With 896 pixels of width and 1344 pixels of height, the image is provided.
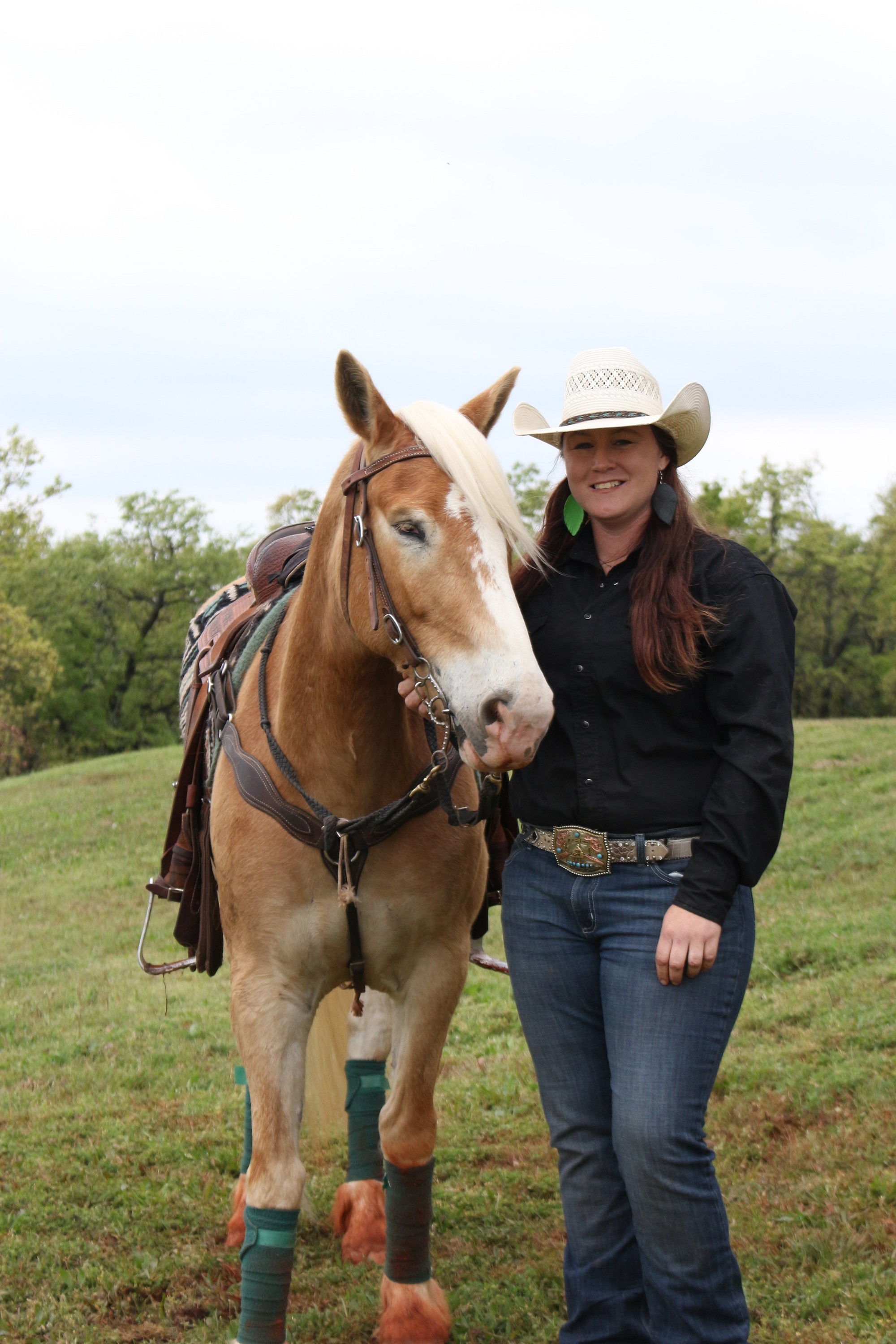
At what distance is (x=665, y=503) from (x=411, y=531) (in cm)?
62

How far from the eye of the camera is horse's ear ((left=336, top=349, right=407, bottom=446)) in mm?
2502

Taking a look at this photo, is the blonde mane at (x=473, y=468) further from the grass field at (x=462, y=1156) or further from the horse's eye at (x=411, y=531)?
the grass field at (x=462, y=1156)

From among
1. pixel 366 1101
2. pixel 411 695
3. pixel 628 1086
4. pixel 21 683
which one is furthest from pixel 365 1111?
pixel 21 683

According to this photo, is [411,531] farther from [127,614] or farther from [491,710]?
[127,614]

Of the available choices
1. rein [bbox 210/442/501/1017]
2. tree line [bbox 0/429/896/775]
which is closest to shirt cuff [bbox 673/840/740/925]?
rein [bbox 210/442/501/1017]

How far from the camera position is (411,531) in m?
2.40

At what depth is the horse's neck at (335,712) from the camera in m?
2.77

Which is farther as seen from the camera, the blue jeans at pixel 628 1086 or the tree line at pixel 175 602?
the tree line at pixel 175 602

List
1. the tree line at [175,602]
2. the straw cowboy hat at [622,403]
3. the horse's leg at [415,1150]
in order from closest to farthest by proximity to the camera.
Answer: the straw cowboy hat at [622,403] → the horse's leg at [415,1150] → the tree line at [175,602]

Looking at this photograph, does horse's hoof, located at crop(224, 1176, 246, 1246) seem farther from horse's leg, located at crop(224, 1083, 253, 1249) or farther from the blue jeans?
the blue jeans

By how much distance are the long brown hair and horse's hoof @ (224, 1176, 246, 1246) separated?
242 centimetres

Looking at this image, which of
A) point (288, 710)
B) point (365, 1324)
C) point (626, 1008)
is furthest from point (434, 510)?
point (365, 1324)

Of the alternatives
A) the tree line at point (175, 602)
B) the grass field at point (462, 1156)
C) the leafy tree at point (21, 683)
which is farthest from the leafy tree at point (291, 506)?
the grass field at point (462, 1156)

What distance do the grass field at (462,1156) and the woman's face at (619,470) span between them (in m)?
2.21
